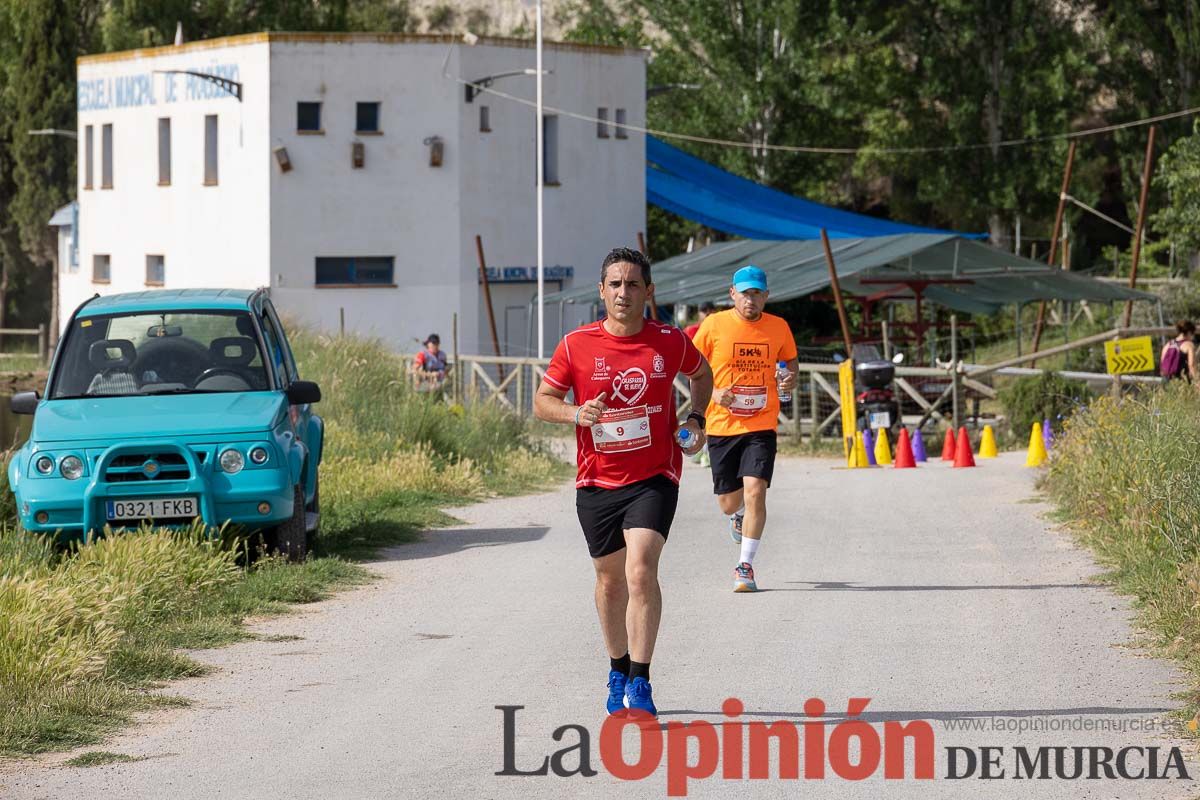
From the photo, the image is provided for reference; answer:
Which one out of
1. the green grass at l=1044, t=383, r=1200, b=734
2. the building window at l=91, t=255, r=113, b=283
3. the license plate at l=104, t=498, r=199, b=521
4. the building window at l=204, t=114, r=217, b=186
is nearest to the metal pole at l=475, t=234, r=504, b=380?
the building window at l=204, t=114, r=217, b=186

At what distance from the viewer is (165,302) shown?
13.4 m

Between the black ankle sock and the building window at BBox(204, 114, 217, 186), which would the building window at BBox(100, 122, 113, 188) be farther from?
the black ankle sock

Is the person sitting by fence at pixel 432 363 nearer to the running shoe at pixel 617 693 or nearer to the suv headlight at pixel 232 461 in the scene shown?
the suv headlight at pixel 232 461

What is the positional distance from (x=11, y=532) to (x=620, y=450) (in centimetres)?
697

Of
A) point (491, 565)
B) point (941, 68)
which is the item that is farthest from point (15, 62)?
point (491, 565)

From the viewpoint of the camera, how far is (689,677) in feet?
28.7

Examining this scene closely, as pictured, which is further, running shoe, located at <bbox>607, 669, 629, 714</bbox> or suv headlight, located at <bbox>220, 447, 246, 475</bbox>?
suv headlight, located at <bbox>220, 447, 246, 475</bbox>

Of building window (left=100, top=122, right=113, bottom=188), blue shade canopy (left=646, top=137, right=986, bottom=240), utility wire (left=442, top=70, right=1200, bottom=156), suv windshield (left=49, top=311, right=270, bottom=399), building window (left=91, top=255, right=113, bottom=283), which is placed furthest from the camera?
building window (left=91, top=255, right=113, bottom=283)

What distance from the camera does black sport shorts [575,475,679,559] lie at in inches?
305

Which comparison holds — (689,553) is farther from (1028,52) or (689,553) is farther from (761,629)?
(1028,52)

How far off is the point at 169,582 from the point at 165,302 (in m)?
2.88

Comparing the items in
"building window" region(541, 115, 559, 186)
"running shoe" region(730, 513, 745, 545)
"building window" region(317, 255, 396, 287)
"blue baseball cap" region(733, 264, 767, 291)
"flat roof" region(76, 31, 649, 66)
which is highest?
"flat roof" region(76, 31, 649, 66)

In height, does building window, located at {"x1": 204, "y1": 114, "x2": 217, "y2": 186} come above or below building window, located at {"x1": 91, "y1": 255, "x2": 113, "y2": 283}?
above

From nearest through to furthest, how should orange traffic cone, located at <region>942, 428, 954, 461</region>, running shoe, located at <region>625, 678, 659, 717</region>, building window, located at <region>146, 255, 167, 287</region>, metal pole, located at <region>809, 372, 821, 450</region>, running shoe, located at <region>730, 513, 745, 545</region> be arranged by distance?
running shoe, located at <region>625, 678, 659, 717</region> → running shoe, located at <region>730, 513, 745, 545</region> → orange traffic cone, located at <region>942, 428, 954, 461</region> → metal pole, located at <region>809, 372, 821, 450</region> → building window, located at <region>146, 255, 167, 287</region>
